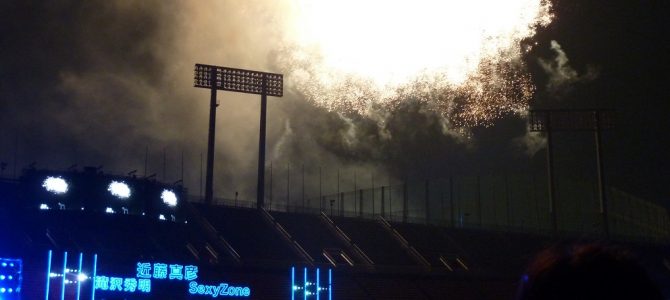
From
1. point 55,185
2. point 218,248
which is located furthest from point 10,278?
point 218,248

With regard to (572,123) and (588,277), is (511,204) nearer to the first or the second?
(572,123)

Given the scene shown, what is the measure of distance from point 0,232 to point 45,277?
8.26ft

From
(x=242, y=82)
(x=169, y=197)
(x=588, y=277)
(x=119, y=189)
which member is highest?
(x=242, y=82)

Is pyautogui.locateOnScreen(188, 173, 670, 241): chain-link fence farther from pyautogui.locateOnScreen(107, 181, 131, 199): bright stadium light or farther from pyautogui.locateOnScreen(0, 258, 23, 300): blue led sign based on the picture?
pyautogui.locateOnScreen(0, 258, 23, 300): blue led sign

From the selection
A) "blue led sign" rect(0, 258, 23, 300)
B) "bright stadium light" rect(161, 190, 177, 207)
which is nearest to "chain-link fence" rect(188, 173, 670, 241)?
"bright stadium light" rect(161, 190, 177, 207)

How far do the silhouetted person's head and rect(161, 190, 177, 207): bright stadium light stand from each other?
2868cm

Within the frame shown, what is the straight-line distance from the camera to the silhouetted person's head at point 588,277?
1.11 metres

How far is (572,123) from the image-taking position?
4653cm

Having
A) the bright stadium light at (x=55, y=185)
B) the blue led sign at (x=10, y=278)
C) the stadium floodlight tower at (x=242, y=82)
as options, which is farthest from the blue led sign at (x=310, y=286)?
the blue led sign at (x=10, y=278)

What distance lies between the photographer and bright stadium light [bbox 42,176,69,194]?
26494 mm

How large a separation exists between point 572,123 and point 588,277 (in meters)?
47.2

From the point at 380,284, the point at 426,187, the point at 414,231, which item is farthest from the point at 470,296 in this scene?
the point at 426,187

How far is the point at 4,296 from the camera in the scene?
44.9 ft

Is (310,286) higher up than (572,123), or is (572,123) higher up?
(572,123)
